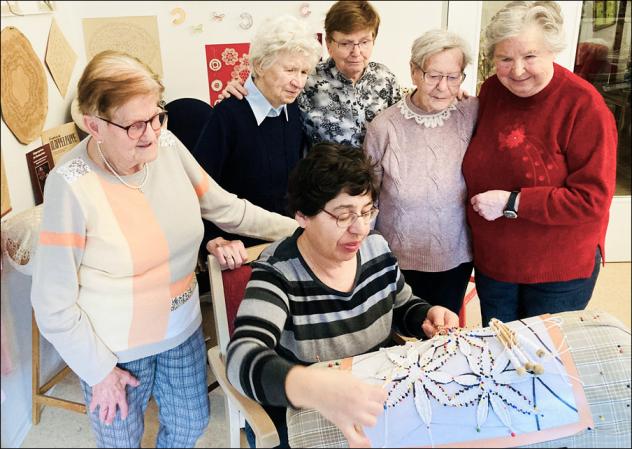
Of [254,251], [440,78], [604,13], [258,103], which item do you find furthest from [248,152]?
[604,13]

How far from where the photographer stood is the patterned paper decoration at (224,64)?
2125 mm

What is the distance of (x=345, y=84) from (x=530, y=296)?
74 cm

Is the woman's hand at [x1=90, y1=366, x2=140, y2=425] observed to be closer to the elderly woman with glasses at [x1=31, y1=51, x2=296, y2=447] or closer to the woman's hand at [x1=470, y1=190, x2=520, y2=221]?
the elderly woman with glasses at [x1=31, y1=51, x2=296, y2=447]

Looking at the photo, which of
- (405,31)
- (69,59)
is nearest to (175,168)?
(69,59)

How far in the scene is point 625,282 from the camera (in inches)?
75.9

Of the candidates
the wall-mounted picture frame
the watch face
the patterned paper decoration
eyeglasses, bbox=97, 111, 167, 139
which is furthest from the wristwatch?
the wall-mounted picture frame

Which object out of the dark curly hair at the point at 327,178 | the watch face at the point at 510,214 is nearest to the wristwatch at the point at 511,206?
the watch face at the point at 510,214

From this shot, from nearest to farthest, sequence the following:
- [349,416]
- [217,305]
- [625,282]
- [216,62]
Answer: [349,416] < [217,305] < [625,282] < [216,62]

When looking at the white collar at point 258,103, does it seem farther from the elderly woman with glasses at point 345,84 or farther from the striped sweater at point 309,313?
the striped sweater at point 309,313

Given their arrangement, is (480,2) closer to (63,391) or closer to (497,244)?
(497,244)

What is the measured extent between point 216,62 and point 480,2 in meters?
1.16

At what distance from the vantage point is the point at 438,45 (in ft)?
3.94

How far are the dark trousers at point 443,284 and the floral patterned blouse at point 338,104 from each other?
40 cm

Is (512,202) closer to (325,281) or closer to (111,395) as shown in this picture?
(325,281)
